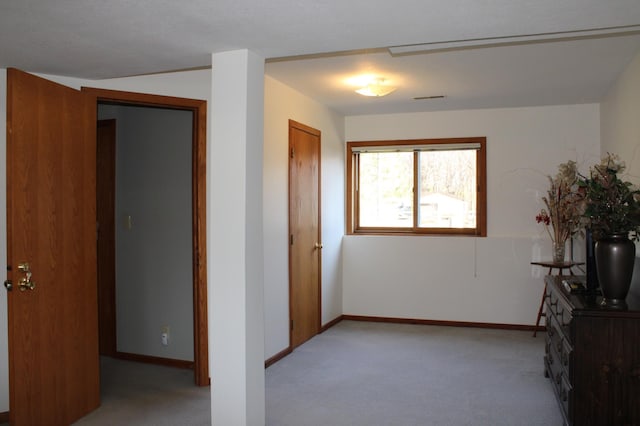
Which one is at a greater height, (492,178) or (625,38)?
(625,38)

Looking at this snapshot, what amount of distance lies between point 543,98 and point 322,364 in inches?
128


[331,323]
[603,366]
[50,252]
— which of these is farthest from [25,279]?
[331,323]

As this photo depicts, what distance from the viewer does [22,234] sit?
3.11m

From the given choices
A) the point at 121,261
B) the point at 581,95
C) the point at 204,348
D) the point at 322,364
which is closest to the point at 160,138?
the point at 121,261

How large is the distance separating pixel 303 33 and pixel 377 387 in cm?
258

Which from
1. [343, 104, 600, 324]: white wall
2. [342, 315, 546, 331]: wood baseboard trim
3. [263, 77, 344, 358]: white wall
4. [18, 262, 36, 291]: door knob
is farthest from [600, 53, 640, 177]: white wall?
[18, 262, 36, 291]: door knob

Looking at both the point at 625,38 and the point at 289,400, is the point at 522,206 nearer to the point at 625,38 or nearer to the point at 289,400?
the point at 625,38

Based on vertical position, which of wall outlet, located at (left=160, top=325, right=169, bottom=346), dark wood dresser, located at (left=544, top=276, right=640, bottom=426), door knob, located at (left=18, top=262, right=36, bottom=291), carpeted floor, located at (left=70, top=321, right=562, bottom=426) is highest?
door knob, located at (left=18, top=262, right=36, bottom=291)

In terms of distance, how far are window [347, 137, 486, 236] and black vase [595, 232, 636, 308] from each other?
3.11 metres

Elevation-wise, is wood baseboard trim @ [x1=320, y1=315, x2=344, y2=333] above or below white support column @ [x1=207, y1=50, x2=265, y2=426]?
below

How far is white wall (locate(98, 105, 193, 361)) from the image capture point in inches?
183

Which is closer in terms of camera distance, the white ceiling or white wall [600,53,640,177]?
the white ceiling

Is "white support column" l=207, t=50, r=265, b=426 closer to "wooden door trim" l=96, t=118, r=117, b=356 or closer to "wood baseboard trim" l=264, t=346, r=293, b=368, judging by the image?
"wood baseboard trim" l=264, t=346, r=293, b=368

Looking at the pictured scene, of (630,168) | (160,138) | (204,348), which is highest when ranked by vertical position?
(160,138)
